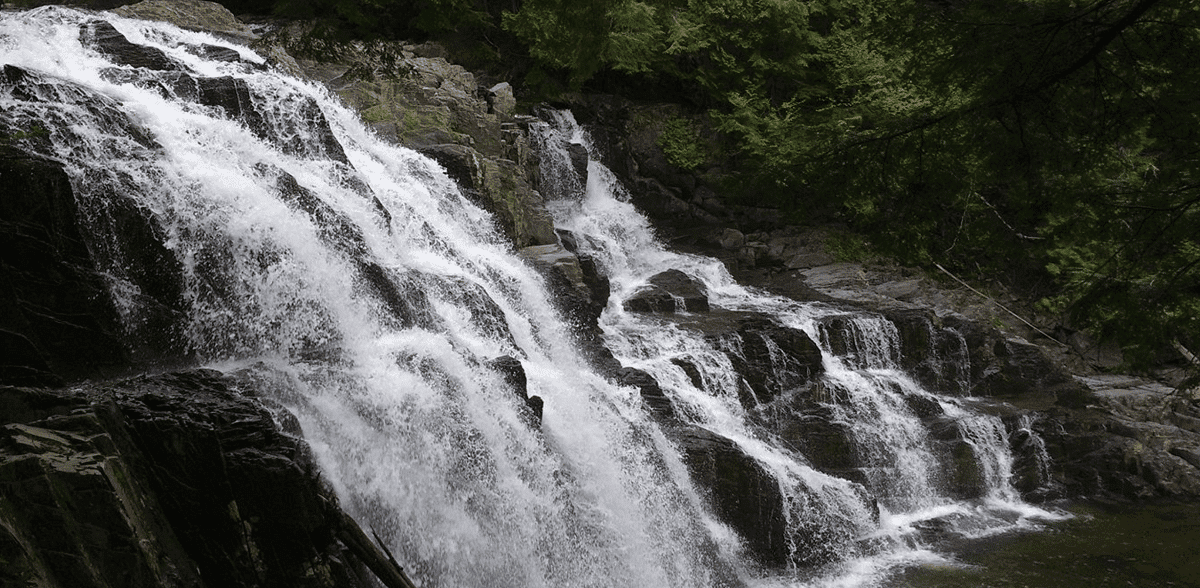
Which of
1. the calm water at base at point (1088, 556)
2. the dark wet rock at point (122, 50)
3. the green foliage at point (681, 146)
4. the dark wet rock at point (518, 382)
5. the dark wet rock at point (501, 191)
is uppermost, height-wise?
the dark wet rock at point (122, 50)

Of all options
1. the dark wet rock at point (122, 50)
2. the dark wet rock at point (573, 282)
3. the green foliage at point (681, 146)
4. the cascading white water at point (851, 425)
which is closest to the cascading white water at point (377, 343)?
the dark wet rock at point (122, 50)

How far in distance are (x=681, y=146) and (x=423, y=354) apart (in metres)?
13.6

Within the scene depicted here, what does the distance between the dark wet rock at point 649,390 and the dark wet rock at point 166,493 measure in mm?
5415

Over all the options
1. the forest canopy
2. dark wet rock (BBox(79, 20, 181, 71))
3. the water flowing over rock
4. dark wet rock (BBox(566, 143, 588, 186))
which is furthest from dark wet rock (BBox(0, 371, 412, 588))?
dark wet rock (BBox(566, 143, 588, 186))

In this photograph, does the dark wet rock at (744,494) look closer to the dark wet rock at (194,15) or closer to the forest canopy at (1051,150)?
the forest canopy at (1051,150)

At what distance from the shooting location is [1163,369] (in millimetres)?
16750

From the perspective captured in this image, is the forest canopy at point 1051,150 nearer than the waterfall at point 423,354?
Yes

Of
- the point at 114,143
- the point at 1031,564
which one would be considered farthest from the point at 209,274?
the point at 1031,564

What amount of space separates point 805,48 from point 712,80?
2.52 meters

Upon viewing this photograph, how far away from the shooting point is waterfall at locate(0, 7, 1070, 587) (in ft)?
25.7

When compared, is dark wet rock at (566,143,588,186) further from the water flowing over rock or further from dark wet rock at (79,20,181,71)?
dark wet rock at (79,20,181,71)

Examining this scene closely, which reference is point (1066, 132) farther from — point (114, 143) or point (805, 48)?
point (805, 48)

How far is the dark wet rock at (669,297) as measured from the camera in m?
15.0

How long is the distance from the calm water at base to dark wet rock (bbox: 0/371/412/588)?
675 centimetres
